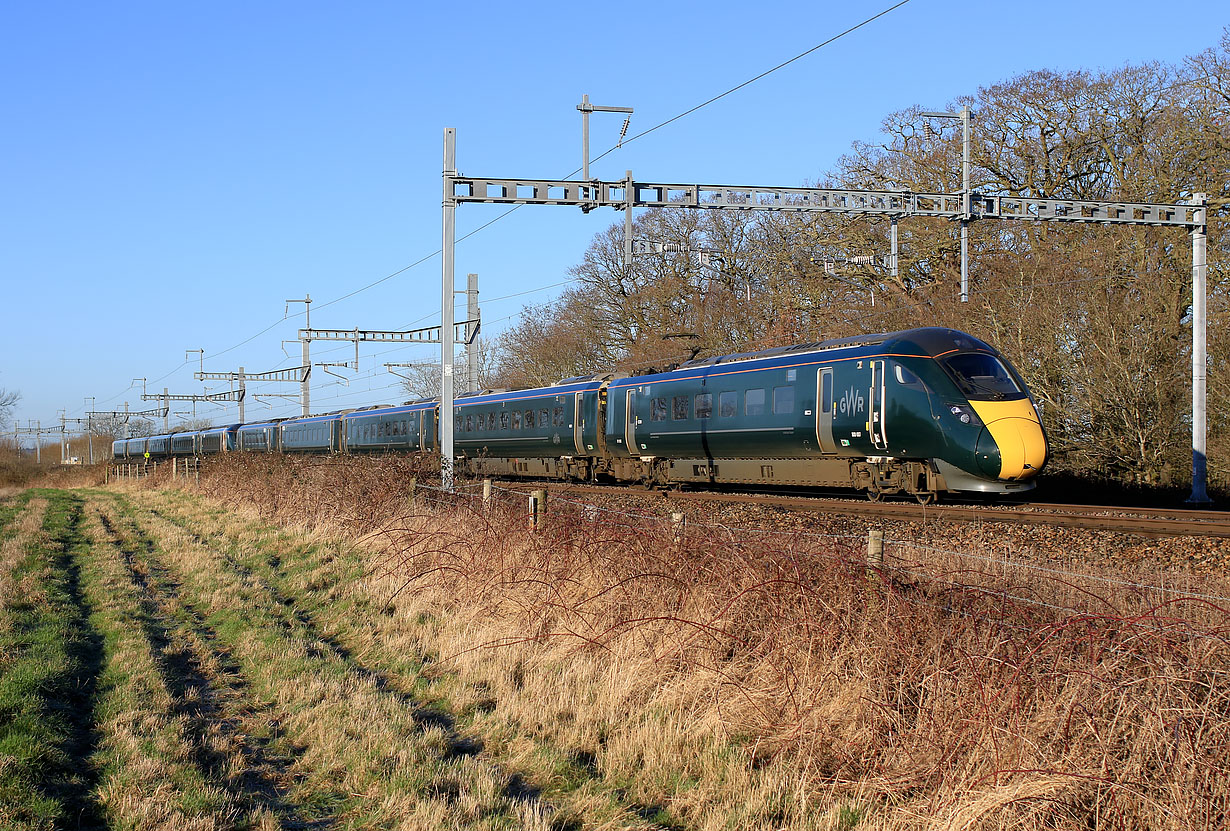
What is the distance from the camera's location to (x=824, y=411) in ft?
59.5

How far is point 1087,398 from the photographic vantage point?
23516mm

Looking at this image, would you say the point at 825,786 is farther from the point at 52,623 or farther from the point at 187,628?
the point at 52,623

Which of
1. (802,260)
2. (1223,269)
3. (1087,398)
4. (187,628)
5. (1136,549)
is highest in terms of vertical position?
(802,260)

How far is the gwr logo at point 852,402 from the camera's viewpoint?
17234 millimetres

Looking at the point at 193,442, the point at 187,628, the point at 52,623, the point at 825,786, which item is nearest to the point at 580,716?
the point at 825,786

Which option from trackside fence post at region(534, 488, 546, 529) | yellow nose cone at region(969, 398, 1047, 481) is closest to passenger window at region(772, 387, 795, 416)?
yellow nose cone at region(969, 398, 1047, 481)

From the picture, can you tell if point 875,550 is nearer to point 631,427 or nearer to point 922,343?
point 922,343

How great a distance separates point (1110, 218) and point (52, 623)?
64.2ft

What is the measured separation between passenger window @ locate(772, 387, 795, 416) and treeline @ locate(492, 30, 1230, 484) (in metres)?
6.33

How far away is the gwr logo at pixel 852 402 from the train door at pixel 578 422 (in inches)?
381

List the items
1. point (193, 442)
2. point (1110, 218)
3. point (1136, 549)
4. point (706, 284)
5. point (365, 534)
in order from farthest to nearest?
point (193, 442) → point (706, 284) → point (1110, 218) → point (365, 534) → point (1136, 549)

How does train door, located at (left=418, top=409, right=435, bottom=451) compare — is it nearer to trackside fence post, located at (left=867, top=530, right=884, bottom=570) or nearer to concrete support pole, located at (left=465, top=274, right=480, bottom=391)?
concrete support pole, located at (left=465, top=274, right=480, bottom=391)

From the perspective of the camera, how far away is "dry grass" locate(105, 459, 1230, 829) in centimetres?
477

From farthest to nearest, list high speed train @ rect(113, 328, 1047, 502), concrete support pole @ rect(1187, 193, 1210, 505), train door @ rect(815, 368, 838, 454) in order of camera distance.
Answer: concrete support pole @ rect(1187, 193, 1210, 505)
train door @ rect(815, 368, 838, 454)
high speed train @ rect(113, 328, 1047, 502)
